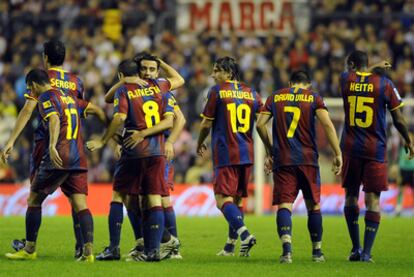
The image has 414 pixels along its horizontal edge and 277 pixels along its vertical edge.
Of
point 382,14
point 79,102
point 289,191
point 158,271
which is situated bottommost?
point 158,271

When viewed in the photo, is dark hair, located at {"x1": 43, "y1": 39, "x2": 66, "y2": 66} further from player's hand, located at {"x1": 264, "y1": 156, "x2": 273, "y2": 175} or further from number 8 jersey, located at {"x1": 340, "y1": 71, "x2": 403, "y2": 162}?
number 8 jersey, located at {"x1": 340, "y1": 71, "x2": 403, "y2": 162}

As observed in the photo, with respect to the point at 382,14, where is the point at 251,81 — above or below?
below

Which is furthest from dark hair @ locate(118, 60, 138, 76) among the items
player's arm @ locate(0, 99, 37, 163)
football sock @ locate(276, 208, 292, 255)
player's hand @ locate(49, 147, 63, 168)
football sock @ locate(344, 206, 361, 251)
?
football sock @ locate(344, 206, 361, 251)

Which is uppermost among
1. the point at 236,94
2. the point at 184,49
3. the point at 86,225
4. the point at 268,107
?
the point at 184,49

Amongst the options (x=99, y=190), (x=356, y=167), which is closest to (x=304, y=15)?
(x=99, y=190)

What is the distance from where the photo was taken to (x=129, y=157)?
43.9 ft

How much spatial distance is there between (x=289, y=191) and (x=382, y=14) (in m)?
19.6

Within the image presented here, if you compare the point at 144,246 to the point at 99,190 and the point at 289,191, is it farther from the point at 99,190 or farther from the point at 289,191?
the point at 99,190

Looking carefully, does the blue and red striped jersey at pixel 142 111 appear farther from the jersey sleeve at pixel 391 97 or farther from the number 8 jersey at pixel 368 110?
the jersey sleeve at pixel 391 97

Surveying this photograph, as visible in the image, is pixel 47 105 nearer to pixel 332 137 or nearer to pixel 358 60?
pixel 332 137

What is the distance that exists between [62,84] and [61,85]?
0.02 meters

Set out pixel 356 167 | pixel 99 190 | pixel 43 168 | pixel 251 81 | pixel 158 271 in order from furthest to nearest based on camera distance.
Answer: pixel 251 81
pixel 99 190
pixel 356 167
pixel 43 168
pixel 158 271

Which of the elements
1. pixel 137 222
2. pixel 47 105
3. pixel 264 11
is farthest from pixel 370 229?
pixel 264 11

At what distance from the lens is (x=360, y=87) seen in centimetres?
1437
